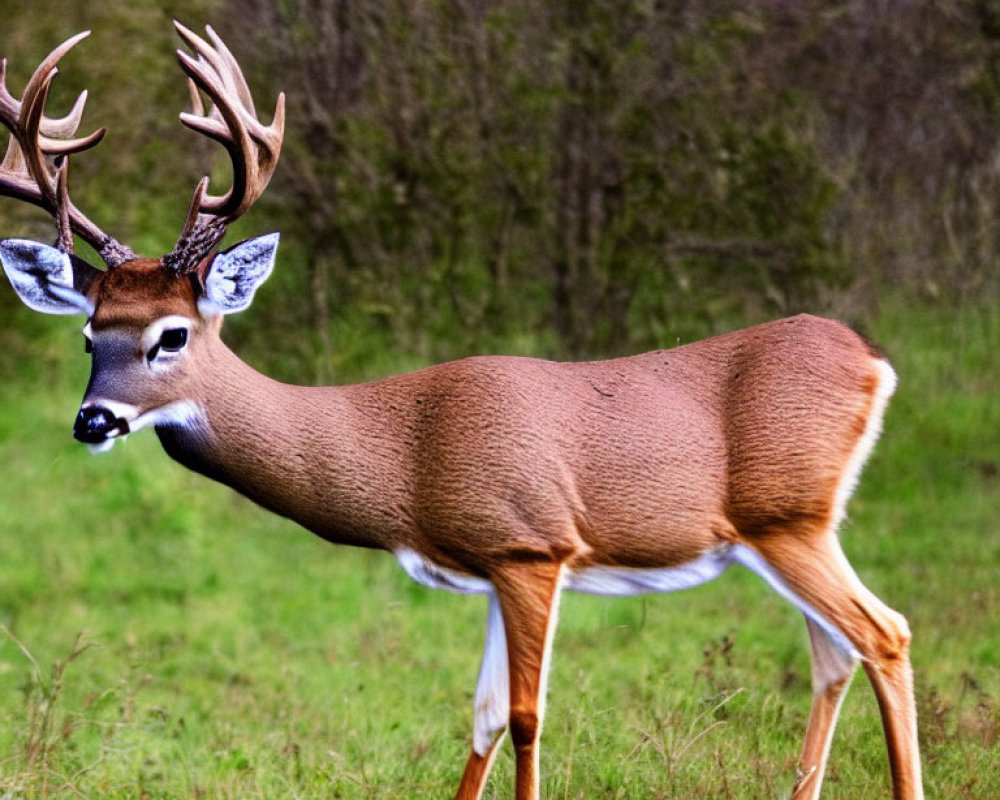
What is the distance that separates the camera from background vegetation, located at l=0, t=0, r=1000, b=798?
27.0 feet

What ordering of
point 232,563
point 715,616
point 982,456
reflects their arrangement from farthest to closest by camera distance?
point 982,456 < point 232,563 < point 715,616

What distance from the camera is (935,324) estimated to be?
9734 mm

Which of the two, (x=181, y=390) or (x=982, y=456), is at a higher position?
(x=181, y=390)

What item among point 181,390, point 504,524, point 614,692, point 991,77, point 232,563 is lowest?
point 232,563

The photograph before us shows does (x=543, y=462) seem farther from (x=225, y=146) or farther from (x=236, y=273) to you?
(x=225, y=146)

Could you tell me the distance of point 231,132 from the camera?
362 centimetres

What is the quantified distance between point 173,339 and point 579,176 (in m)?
6.45

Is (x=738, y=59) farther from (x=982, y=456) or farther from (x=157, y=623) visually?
(x=157, y=623)

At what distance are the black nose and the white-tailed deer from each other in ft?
0.11


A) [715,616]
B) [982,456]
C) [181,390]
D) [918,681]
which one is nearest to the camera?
[181,390]

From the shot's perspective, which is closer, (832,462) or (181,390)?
(181,390)

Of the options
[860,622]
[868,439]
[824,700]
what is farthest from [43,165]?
[824,700]

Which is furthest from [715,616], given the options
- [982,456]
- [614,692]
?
[982,456]

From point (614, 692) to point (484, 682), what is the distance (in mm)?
2155
